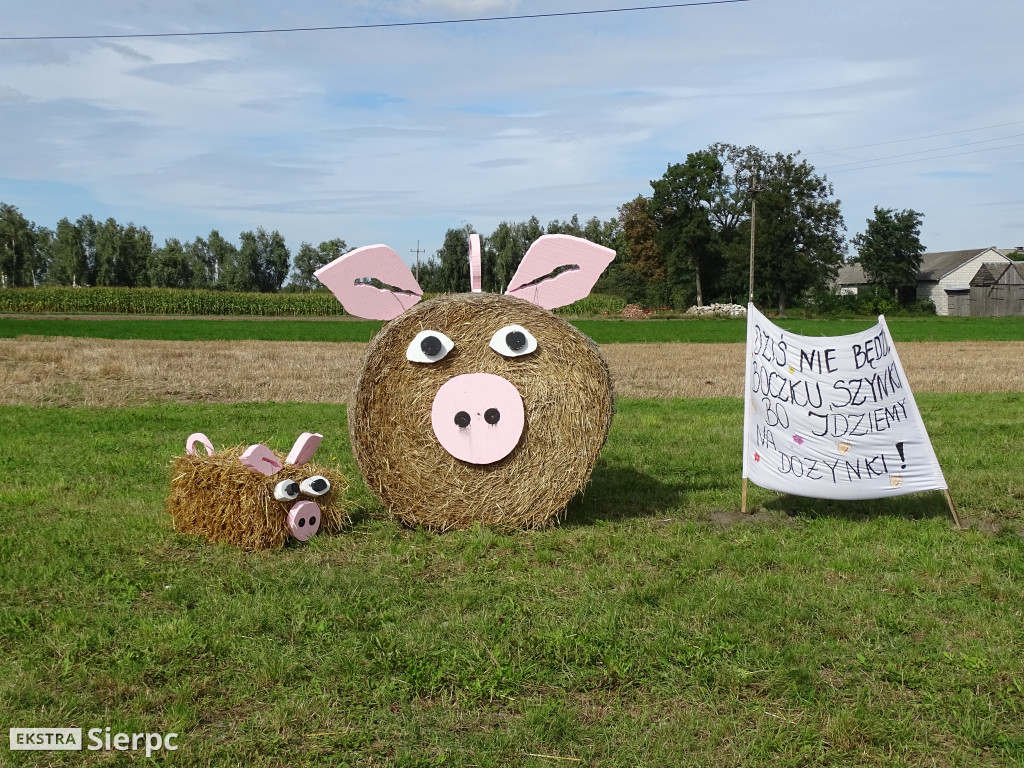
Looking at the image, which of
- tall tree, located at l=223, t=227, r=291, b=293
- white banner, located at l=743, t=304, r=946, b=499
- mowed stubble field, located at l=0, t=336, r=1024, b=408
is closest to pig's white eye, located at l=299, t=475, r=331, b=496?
white banner, located at l=743, t=304, r=946, b=499

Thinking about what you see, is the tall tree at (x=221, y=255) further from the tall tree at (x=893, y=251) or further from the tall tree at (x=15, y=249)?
the tall tree at (x=893, y=251)

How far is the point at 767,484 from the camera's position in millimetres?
6570

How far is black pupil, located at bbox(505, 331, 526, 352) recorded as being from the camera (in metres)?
6.16

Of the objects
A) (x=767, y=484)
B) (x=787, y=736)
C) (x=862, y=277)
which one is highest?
(x=862, y=277)

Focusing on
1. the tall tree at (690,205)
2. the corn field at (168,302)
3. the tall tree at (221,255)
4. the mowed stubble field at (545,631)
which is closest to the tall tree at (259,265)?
the tall tree at (221,255)

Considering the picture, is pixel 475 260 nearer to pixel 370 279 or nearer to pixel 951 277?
pixel 370 279

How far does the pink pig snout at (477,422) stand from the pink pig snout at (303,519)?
0.95m

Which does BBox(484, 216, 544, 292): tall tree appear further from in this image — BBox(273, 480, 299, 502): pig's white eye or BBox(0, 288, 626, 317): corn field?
BBox(273, 480, 299, 502): pig's white eye

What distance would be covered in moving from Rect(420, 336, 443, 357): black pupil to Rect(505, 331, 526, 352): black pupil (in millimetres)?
476

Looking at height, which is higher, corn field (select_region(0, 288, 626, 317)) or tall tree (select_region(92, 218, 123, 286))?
tall tree (select_region(92, 218, 123, 286))

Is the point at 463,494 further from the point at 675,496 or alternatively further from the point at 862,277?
the point at 862,277

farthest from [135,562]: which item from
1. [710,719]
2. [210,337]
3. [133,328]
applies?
[133,328]

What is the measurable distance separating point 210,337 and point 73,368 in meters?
18.1

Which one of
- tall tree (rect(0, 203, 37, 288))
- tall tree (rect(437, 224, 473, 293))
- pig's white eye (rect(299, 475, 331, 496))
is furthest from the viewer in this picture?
tall tree (rect(0, 203, 37, 288))
